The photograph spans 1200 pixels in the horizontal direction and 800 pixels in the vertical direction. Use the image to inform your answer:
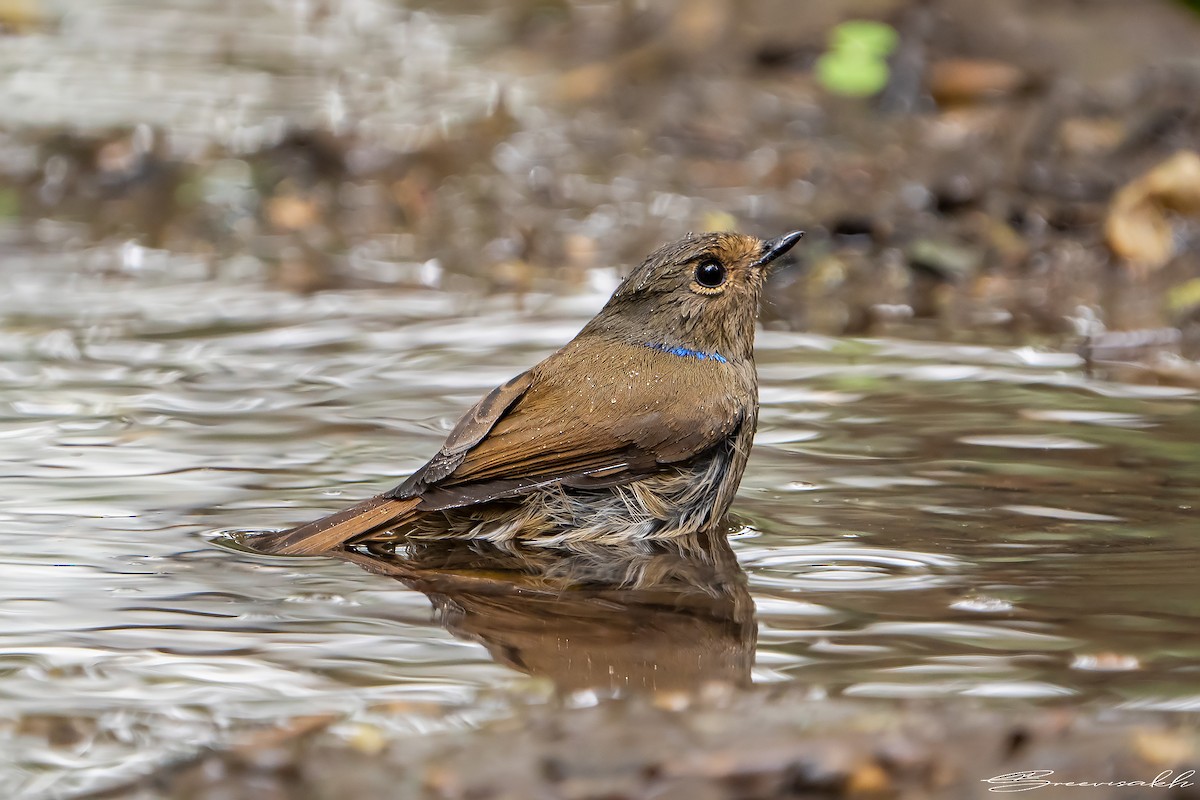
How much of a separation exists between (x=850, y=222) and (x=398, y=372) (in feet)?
9.65

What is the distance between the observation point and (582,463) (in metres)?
4.48

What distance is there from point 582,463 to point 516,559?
0.32 m

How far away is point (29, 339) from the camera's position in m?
6.78

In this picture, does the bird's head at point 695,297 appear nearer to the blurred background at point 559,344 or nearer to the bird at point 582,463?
the bird at point 582,463

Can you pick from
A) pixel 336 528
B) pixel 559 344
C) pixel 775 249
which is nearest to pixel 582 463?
pixel 336 528

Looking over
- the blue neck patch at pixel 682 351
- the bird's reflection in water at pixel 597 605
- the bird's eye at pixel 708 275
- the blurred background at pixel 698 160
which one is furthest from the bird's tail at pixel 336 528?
the blurred background at pixel 698 160

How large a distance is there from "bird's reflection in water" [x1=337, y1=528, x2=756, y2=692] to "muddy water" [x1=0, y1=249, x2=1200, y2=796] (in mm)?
11

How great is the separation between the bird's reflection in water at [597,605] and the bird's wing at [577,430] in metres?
0.21

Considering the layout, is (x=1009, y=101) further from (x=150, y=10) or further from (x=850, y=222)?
(x=150, y=10)

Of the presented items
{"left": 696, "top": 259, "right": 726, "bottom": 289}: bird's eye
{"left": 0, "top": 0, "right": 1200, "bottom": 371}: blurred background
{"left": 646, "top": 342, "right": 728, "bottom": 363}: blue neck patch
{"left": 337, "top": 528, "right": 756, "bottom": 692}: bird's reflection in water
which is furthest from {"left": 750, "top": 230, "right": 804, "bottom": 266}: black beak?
{"left": 0, "top": 0, "right": 1200, "bottom": 371}: blurred background

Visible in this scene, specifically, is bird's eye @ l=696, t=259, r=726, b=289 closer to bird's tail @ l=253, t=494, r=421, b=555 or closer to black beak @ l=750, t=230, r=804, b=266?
black beak @ l=750, t=230, r=804, b=266

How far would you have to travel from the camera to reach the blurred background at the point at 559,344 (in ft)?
11.3

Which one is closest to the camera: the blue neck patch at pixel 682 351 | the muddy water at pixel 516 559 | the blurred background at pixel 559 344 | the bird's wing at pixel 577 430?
the muddy water at pixel 516 559

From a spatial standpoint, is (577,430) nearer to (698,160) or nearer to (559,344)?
(559,344)
